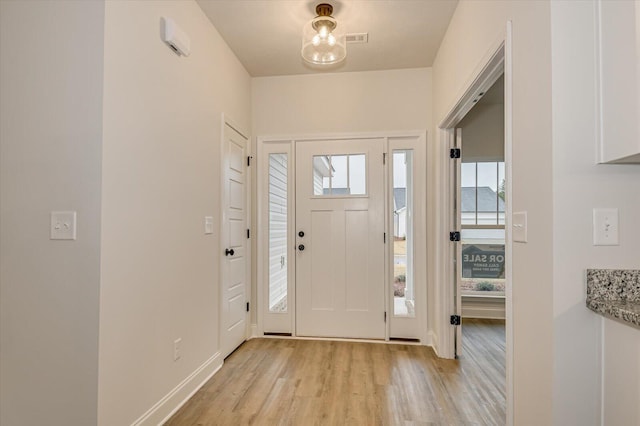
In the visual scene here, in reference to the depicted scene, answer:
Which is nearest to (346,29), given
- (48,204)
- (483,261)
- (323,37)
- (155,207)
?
(323,37)

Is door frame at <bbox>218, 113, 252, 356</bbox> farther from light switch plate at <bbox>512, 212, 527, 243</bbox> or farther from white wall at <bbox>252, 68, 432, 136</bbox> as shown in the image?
light switch plate at <bbox>512, 212, 527, 243</bbox>

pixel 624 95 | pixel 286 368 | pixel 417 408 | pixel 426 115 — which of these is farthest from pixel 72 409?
pixel 426 115

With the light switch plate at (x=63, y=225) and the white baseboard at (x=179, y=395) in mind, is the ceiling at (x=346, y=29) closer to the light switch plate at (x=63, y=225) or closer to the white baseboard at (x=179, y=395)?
the light switch plate at (x=63, y=225)

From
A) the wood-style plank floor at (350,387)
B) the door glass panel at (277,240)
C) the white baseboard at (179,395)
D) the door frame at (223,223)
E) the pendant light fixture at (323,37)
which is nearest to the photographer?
the white baseboard at (179,395)

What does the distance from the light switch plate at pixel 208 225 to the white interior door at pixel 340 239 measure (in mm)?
1036

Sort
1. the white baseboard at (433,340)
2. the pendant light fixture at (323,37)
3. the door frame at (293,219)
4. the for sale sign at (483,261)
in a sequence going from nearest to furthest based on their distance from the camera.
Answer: the pendant light fixture at (323,37) < the white baseboard at (433,340) < the door frame at (293,219) < the for sale sign at (483,261)

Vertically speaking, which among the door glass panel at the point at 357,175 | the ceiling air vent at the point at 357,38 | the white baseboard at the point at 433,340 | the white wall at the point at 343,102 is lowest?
the white baseboard at the point at 433,340

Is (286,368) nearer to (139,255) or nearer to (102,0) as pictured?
(139,255)

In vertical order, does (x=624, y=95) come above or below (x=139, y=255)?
above

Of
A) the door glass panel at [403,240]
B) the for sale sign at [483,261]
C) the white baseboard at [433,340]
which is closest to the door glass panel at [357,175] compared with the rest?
the door glass panel at [403,240]

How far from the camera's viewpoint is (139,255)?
5.78 ft

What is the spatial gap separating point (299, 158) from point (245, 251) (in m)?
1.09

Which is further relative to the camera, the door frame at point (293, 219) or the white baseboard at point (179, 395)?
the door frame at point (293, 219)

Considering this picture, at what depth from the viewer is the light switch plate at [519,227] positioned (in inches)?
53.5
